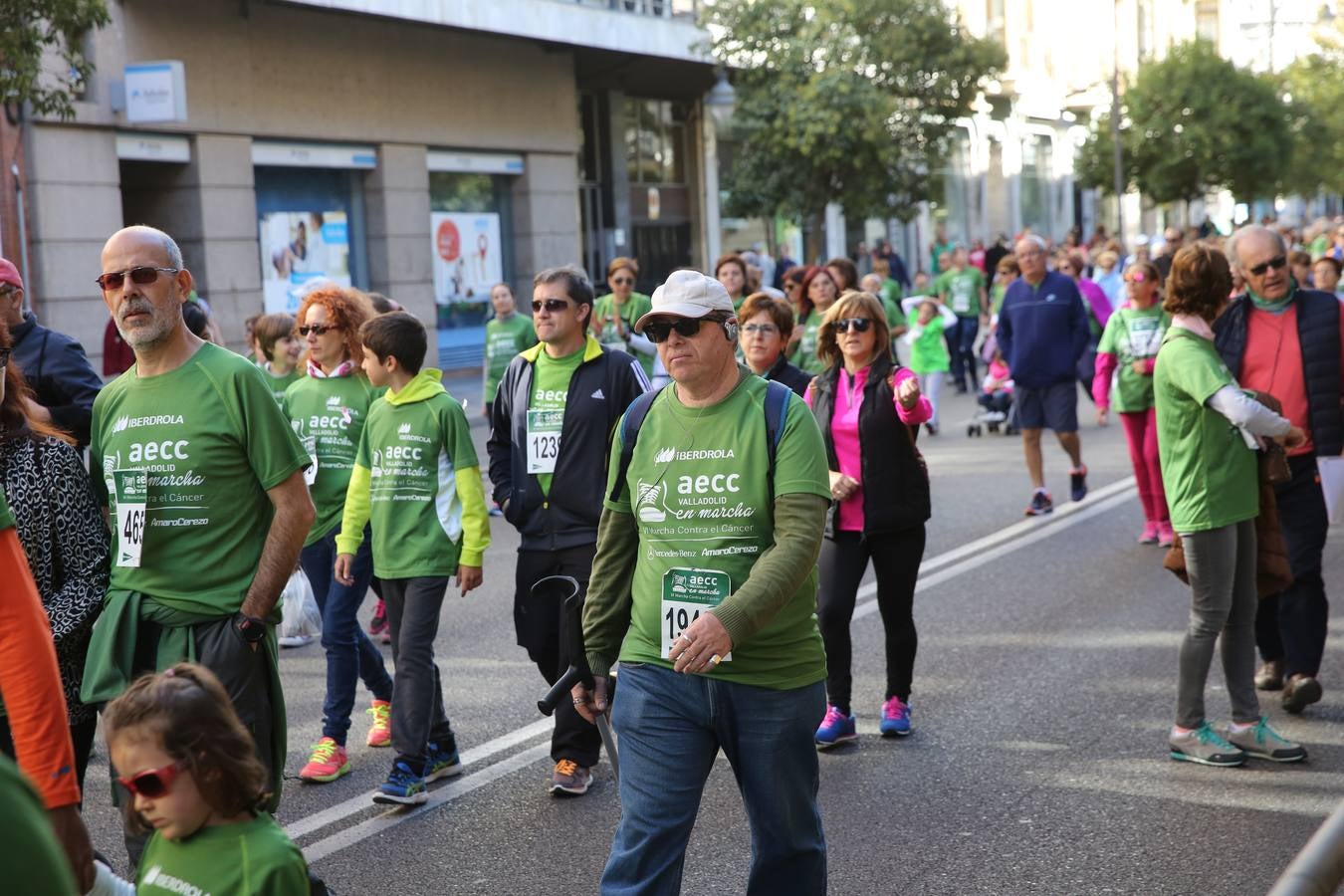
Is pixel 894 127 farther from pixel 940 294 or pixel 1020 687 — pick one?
pixel 1020 687

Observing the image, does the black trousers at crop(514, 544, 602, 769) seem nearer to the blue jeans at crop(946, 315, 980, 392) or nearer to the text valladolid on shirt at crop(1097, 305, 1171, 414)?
Answer: the text valladolid on shirt at crop(1097, 305, 1171, 414)

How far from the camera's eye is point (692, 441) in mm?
4070

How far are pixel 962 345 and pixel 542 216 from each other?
27.0 ft

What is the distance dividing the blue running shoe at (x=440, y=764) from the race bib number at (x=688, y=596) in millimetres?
2659

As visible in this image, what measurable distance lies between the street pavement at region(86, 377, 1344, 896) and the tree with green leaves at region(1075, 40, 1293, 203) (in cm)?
3862

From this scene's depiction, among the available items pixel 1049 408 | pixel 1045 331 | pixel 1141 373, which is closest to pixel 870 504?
pixel 1141 373

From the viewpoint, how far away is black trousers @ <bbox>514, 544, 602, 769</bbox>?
6242 mm

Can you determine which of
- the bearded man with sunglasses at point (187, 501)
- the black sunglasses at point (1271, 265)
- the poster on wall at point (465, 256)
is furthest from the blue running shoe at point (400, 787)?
the poster on wall at point (465, 256)

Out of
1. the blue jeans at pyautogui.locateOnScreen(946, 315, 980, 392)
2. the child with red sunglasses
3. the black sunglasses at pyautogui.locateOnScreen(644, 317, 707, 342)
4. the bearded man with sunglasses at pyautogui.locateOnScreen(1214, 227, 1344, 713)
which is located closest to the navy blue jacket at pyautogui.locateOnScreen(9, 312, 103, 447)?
the black sunglasses at pyautogui.locateOnScreen(644, 317, 707, 342)

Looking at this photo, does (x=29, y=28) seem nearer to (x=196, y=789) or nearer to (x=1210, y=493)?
(x=1210, y=493)

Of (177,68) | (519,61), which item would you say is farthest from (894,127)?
(177,68)

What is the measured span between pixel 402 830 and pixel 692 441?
7.83 ft

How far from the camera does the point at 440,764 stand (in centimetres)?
647

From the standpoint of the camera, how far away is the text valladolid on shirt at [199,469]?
4.24 m
